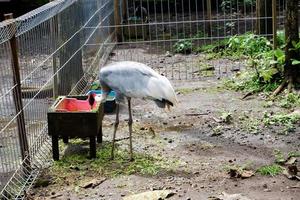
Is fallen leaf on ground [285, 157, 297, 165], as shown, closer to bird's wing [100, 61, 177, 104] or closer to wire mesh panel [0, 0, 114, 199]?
bird's wing [100, 61, 177, 104]

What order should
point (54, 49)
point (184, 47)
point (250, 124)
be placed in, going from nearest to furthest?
point (54, 49) < point (250, 124) < point (184, 47)

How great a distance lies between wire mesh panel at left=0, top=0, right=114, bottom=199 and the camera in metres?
5.08

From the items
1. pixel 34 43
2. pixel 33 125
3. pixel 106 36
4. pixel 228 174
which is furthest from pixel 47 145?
pixel 106 36

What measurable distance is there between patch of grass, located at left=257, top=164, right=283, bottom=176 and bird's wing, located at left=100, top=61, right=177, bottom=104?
1111mm

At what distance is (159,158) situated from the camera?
5.92m

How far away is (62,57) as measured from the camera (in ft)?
23.1

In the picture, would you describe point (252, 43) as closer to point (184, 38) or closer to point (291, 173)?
point (184, 38)

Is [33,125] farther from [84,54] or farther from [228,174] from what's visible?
[84,54]

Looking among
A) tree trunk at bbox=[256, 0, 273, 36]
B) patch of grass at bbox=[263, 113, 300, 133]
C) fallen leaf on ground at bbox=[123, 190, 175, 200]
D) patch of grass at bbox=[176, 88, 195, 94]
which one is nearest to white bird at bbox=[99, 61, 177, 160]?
fallen leaf on ground at bbox=[123, 190, 175, 200]

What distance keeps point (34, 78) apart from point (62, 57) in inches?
49.3

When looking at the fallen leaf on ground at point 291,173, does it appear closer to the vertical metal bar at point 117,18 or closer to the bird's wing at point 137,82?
the bird's wing at point 137,82

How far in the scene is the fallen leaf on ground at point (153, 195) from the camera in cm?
494

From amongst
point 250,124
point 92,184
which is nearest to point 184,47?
point 250,124

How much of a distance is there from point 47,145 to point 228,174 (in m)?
1.96
